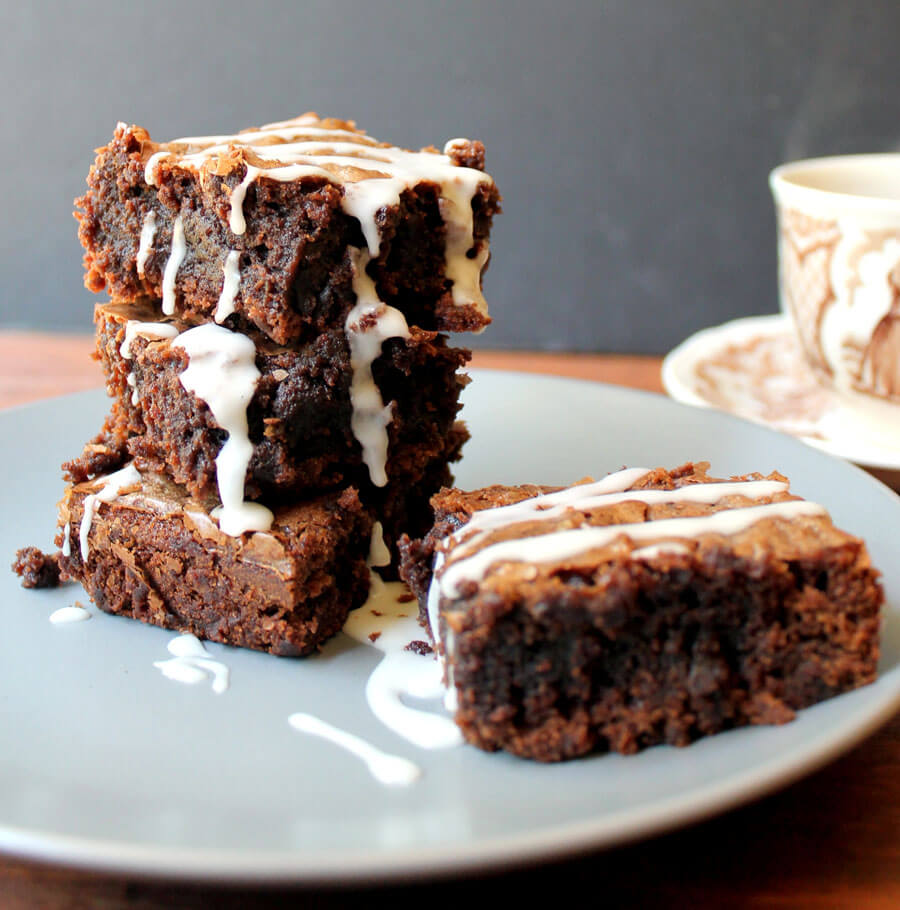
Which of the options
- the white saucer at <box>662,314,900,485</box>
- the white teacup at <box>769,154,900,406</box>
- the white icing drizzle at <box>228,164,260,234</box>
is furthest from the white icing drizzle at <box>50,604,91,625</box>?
the white teacup at <box>769,154,900,406</box>

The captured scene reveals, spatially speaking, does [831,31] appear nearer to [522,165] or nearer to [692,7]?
[692,7]

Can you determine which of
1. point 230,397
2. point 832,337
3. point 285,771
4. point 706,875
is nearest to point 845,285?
point 832,337

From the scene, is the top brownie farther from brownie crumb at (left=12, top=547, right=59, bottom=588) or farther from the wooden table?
the wooden table

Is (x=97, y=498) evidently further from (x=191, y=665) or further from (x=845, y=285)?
(x=845, y=285)

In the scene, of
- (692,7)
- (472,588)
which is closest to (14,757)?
(472,588)

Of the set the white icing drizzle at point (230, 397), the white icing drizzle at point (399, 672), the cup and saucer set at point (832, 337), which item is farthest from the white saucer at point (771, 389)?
the white icing drizzle at point (230, 397)

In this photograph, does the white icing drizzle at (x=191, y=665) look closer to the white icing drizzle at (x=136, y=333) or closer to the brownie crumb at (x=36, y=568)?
the brownie crumb at (x=36, y=568)
